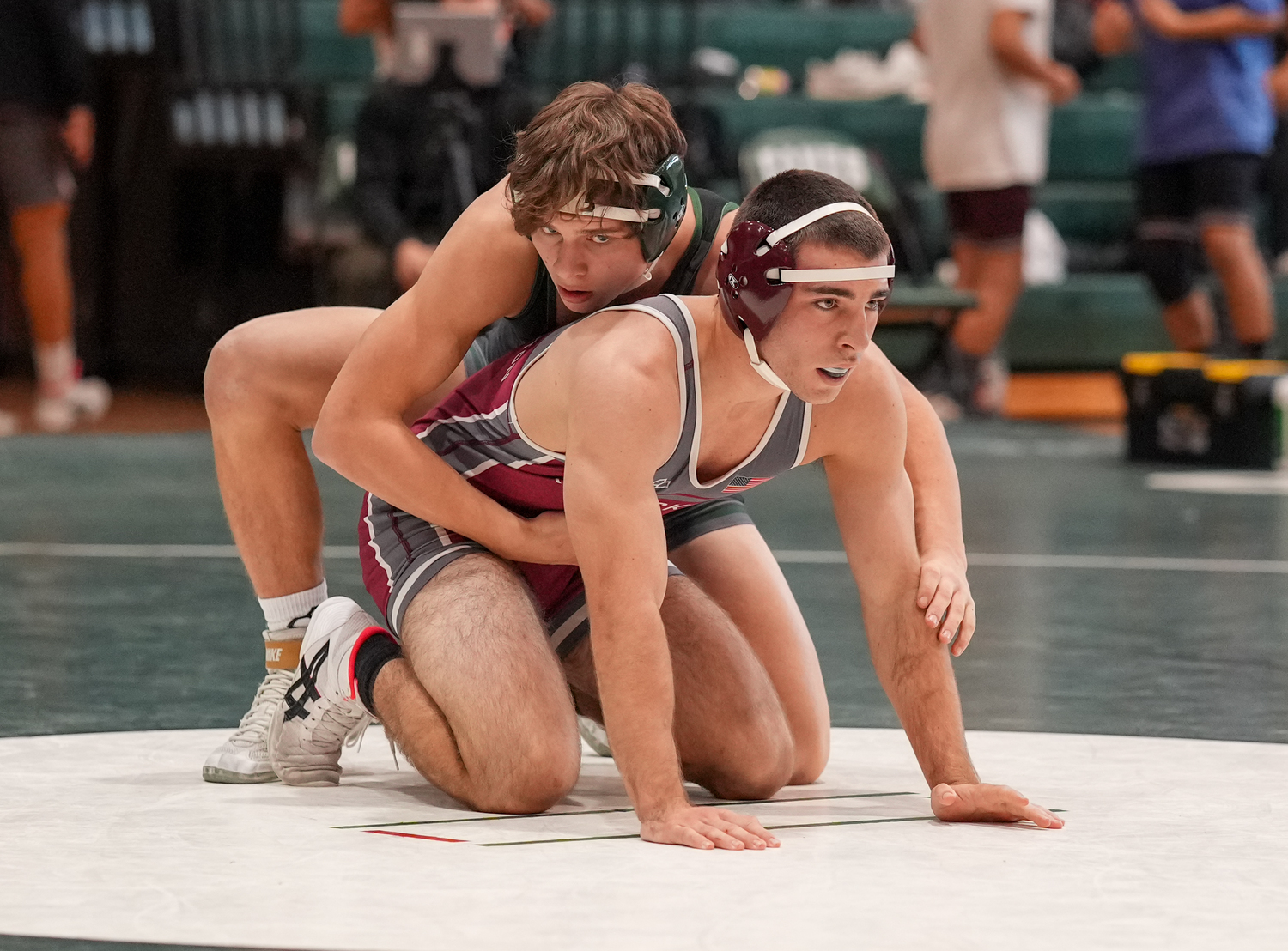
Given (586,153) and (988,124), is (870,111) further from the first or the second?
(586,153)

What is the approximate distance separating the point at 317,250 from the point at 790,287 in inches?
227

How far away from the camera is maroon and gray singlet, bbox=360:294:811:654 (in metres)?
2.42

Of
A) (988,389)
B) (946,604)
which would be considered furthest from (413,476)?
(988,389)

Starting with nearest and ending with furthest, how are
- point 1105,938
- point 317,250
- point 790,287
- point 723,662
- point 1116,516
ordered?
1. point 1105,938
2. point 790,287
3. point 723,662
4. point 1116,516
5. point 317,250

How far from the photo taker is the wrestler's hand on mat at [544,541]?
103 inches

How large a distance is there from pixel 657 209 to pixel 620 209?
0.06m

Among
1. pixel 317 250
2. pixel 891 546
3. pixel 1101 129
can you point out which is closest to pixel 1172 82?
pixel 1101 129

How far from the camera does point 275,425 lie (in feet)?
9.36

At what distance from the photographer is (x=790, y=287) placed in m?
2.26

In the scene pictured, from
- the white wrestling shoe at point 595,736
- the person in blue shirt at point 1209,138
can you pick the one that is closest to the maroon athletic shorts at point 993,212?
the person in blue shirt at point 1209,138

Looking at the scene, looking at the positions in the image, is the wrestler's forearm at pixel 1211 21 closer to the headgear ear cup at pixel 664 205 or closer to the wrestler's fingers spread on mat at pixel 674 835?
the headgear ear cup at pixel 664 205

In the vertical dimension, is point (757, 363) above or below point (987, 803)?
above

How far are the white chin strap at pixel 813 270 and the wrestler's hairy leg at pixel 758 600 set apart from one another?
28.9 inches

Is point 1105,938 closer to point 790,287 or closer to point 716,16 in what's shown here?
point 790,287
